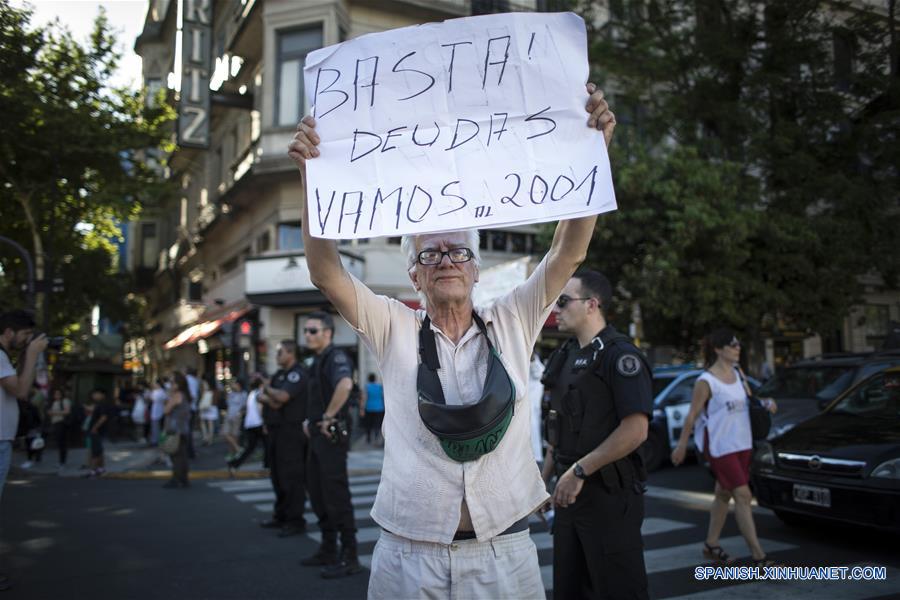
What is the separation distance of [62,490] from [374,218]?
35.6 ft

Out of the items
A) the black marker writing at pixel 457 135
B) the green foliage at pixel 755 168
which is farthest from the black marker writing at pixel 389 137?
the green foliage at pixel 755 168

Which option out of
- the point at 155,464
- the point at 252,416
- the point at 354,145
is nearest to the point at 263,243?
the point at 155,464

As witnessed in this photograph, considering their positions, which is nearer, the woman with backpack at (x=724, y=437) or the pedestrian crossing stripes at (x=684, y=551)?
the pedestrian crossing stripes at (x=684, y=551)

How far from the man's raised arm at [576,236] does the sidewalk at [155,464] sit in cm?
1067

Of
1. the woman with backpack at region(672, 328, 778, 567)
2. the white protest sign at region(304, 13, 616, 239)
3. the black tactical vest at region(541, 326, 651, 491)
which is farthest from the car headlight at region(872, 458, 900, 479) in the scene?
the white protest sign at region(304, 13, 616, 239)

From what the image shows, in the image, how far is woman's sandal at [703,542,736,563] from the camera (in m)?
5.49

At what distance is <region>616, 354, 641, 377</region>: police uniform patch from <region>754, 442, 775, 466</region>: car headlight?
3.79 metres

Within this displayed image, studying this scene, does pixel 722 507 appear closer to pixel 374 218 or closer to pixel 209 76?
pixel 374 218

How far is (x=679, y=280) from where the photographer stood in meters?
13.8

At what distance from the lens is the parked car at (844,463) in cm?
536

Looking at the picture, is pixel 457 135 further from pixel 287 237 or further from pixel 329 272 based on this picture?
pixel 287 237

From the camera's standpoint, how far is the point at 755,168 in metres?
15.5

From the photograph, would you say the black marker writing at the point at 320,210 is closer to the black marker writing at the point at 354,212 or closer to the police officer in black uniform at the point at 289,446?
the black marker writing at the point at 354,212

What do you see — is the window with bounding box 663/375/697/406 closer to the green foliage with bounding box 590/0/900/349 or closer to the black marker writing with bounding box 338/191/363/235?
the green foliage with bounding box 590/0/900/349
